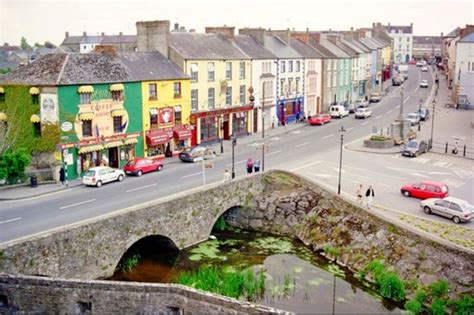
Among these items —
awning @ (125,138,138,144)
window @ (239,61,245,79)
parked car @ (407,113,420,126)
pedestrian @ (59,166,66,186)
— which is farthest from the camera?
parked car @ (407,113,420,126)

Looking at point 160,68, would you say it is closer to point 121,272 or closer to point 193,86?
point 193,86

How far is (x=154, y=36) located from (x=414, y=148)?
948 inches

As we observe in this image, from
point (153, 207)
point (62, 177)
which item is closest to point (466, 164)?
point (153, 207)

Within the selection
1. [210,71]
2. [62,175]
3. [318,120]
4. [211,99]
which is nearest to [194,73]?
[210,71]

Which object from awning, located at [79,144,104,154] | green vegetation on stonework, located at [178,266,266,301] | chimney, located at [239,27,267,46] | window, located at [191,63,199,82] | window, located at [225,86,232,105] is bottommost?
green vegetation on stonework, located at [178,266,266,301]


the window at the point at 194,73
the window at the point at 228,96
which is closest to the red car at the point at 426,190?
the window at the point at 194,73

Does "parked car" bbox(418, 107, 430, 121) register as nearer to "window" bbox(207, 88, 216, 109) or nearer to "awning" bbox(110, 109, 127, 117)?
"window" bbox(207, 88, 216, 109)

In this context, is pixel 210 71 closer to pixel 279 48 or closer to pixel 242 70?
pixel 242 70

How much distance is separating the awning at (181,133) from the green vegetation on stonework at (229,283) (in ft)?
71.7

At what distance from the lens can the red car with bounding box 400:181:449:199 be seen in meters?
34.6

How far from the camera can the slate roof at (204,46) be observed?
5132 centimetres

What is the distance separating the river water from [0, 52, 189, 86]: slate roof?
1511 cm

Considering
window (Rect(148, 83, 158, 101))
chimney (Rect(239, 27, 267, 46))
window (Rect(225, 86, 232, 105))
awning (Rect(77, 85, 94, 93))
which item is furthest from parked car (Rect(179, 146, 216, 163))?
chimney (Rect(239, 27, 267, 46))

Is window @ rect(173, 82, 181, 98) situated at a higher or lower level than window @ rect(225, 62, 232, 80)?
lower
